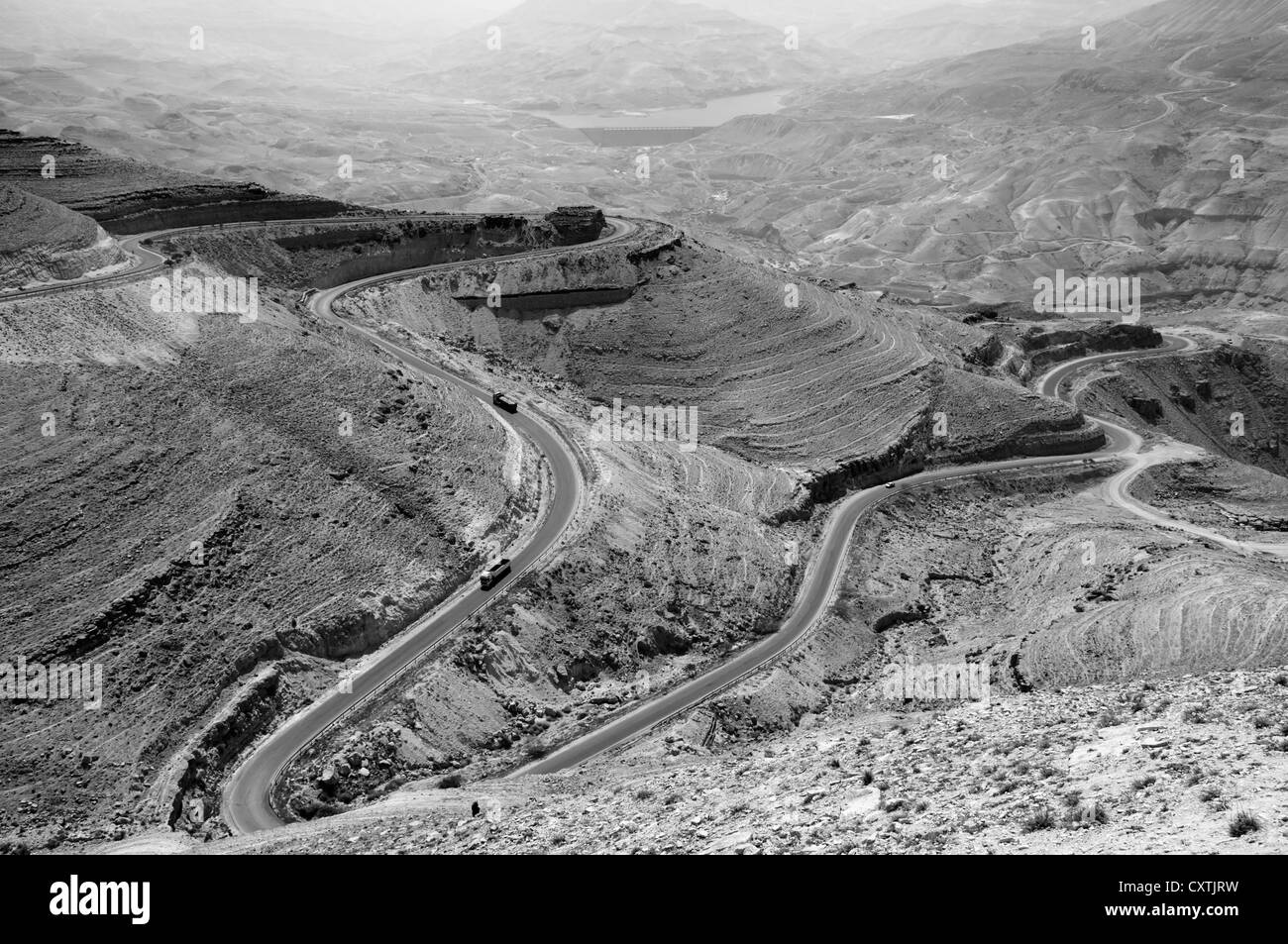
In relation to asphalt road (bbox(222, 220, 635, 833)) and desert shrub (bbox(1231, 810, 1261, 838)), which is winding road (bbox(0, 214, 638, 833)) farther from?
desert shrub (bbox(1231, 810, 1261, 838))

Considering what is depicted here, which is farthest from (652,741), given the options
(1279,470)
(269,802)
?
(1279,470)

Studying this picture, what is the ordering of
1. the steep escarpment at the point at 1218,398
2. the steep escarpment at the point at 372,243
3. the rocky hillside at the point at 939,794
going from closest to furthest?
1. the rocky hillside at the point at 939,794
2. the steep escarpment at the point at 372,243
3. the steep escarpment at the point at 1218,398

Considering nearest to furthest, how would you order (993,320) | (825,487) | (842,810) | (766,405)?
(842,810), (825,487), (766,405), (993,320)

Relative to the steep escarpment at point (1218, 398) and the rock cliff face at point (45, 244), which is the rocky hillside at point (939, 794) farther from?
the steep escarpment at point (1218, 398)

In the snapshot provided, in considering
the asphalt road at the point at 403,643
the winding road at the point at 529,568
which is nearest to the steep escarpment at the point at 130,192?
the winding road at the point at 529,568

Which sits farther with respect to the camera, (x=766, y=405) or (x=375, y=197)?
(x=375, y=197)

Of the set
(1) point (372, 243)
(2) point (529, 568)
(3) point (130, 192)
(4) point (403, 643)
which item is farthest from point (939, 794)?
(3) point (130, 192)

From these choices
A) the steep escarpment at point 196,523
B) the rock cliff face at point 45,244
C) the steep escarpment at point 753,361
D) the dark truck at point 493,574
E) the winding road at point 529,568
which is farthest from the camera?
the steep escarpment at point 753,361

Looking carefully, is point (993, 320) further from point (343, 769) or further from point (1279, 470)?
point (343, 769)
